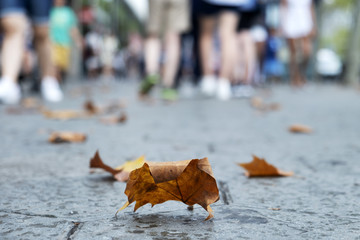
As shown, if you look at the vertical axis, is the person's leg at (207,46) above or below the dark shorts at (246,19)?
below

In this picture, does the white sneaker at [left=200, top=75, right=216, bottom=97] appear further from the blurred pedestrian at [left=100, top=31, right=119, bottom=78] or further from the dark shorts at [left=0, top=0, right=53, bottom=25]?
the blurred pedestrian at [left=100, top=31, right=119, bottom=78]

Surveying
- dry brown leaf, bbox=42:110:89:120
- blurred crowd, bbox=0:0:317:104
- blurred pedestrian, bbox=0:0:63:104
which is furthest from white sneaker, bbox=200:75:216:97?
dry brown leaf, bbox=42:110:89:120

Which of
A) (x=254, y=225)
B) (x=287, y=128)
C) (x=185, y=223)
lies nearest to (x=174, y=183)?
(x=185, y=223)

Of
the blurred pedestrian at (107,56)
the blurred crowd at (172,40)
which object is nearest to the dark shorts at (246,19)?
the blurred crowd at (172,40)

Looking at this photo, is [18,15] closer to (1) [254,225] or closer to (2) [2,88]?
(2) [2,88]

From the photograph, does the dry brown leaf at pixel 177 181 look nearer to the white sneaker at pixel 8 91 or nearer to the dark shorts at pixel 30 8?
the white sneaker at pixel 8 91

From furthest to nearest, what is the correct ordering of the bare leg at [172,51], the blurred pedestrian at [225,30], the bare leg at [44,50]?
the bare leg at [172,51] < the blurred pedestrian at [225,30] < the bare leg at [44,50]

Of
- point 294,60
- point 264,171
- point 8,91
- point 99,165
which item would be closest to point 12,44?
point 8,91
